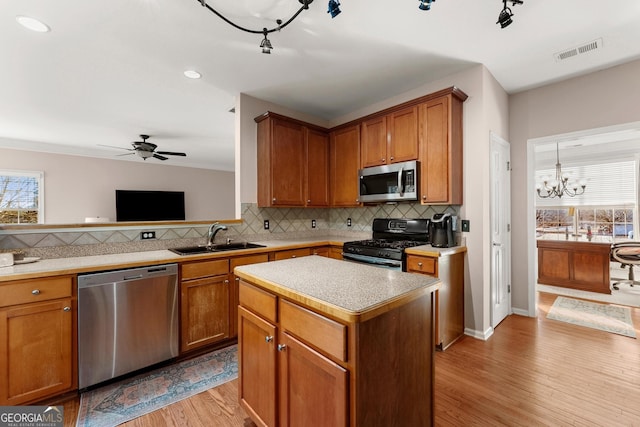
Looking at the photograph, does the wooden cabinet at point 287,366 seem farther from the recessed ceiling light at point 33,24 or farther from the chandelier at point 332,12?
the recessed ceiling light at point 33,24

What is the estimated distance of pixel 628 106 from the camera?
8.74 feet

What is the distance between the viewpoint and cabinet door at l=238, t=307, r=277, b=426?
132 cm

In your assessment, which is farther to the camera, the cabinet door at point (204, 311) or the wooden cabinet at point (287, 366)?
the cabinet door at point (204, 311)

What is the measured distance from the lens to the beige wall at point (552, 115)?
8.82 feet

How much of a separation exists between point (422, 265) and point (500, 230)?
128 cm

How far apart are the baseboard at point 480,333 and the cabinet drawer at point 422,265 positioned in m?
0.90

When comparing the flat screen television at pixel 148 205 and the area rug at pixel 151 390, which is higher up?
the flat screen television at pixel 148 205

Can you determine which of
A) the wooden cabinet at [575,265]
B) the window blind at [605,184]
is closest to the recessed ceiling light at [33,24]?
the wooden cabinet at [575,265]

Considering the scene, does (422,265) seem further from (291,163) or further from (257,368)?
(291,163)

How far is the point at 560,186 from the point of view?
526cm

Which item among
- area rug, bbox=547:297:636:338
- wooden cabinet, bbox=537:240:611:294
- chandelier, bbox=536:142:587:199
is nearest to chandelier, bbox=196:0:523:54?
area rug, bbox=547:297:636:338

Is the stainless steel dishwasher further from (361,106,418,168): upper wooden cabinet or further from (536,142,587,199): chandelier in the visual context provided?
(536,142,587,199): chandelier

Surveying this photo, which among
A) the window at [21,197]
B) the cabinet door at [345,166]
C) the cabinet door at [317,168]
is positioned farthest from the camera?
the window at [21,197]

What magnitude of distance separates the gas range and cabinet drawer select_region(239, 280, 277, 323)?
4.98 ft
